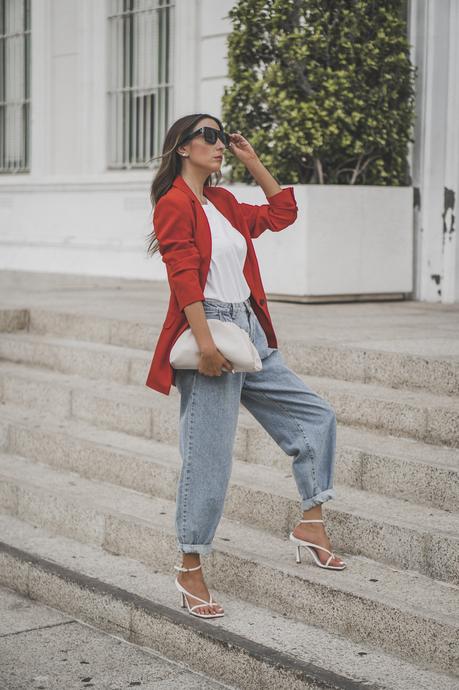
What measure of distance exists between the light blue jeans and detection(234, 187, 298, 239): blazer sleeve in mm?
377

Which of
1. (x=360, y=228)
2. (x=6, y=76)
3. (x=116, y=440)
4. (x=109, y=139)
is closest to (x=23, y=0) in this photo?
(x=6, y=76)

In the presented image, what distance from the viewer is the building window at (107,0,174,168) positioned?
1209 centimetres

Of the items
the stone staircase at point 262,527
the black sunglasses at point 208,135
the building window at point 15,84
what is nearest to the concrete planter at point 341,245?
the stone staircase at point 262,527

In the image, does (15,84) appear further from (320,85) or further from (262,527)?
(262,527)

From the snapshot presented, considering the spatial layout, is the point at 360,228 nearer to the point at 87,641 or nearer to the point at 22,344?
the point at 22,344

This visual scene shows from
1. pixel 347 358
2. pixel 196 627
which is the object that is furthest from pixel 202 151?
pixel 347 358

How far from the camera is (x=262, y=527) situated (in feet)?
16.5

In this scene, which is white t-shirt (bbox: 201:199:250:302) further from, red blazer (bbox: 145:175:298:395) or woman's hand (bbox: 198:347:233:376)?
woman's hand (bbox: 198:347:233:376)

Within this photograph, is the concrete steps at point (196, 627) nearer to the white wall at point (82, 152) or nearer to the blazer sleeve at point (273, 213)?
the blazer sleeve at point (273, 213)

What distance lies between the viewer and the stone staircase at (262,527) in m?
3.99

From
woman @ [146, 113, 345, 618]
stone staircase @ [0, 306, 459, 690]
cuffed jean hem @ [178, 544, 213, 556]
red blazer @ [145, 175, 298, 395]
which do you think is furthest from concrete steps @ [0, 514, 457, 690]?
red blazer @ [145, 175, 298, 395]

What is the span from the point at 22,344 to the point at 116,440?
6.56ft

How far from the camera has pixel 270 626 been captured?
4.24 m

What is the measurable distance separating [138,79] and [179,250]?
885 cm
